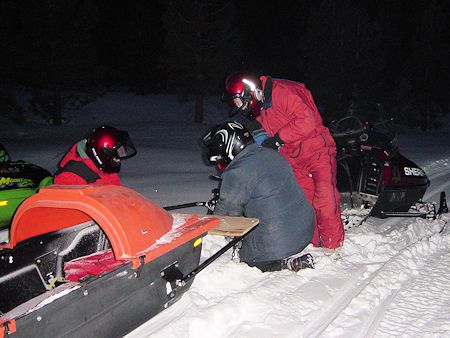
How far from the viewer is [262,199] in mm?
3547

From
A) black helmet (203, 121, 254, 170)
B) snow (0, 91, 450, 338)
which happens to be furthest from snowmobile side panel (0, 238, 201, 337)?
black helmet (203, 121, 254, 170)

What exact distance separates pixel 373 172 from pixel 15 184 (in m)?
3.93

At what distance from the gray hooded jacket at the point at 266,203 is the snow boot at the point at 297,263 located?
0.07 metres

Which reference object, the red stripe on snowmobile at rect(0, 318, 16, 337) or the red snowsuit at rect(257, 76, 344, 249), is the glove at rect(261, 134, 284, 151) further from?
the red stripe on snowmobile at rect(0, 318, 16, 337)

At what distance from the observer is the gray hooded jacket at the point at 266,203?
344 cm

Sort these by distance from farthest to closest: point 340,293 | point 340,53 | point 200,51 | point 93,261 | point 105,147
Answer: point 340,53 → point 200,51 → point 105,147 → point 340,293 → point 93,261

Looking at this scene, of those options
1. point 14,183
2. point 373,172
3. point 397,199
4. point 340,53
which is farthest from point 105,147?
point 340,53

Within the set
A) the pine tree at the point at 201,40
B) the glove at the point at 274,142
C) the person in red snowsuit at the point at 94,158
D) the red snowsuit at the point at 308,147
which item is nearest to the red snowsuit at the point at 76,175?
the person in red snowsuit at the point at 94,158

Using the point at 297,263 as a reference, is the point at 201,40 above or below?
above

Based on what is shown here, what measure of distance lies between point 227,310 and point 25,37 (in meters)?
16.3

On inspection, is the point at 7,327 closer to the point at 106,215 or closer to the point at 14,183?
the point at 106,215

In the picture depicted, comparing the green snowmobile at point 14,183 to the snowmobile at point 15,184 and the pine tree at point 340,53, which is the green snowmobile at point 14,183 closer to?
the snowmobile at point 15,184

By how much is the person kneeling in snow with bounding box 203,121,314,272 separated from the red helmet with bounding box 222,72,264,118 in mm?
902

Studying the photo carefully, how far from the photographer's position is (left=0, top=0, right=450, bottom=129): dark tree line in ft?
54.6
